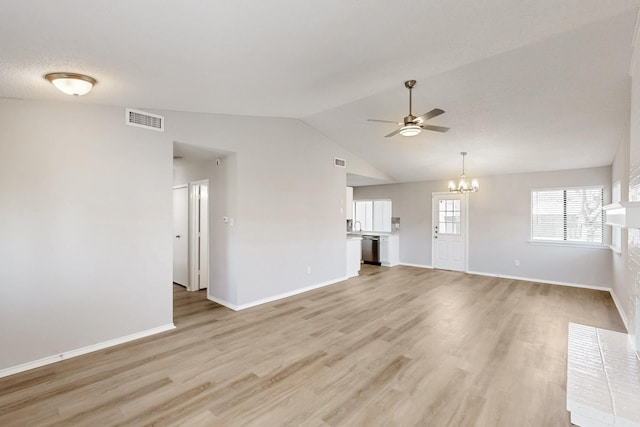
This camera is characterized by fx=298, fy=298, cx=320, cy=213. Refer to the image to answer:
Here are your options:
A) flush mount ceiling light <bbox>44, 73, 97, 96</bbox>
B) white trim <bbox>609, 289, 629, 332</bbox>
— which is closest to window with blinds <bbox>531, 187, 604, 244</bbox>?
white trim <bbox>609, 289, 629, 332</bbox>

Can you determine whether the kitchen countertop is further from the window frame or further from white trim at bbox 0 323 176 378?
white trim at bbox 0 323 176 378

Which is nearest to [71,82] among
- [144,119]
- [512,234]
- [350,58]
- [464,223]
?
[144,119]

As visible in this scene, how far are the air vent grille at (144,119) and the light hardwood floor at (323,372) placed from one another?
2.55m

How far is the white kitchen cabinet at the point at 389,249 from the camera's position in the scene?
8328mm

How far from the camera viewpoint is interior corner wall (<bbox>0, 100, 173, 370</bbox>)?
279 cm

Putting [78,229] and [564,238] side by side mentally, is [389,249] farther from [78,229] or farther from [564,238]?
[78,229]

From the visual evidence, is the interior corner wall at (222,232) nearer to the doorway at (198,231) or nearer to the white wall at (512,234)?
the doorway at (198,231)

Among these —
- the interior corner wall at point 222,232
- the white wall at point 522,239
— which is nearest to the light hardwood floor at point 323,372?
the interior corner wall at point 222,232

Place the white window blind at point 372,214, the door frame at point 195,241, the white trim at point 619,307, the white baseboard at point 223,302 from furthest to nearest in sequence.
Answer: the white window blind at point 372,214
the door frame at point 195,241
the white baseboard at point 223,302
the white trim at point 619,307

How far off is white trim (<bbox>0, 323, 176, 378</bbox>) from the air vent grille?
8.12 feet

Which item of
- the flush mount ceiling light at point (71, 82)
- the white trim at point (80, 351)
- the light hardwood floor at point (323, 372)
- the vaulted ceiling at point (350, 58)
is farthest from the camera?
the white trim at point (80, 351)

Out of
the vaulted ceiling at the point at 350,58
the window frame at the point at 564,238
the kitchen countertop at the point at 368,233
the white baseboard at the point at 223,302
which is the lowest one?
the white baseboard at the point at 223,302

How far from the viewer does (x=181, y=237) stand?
232 inches

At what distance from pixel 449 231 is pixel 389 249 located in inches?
64.1
